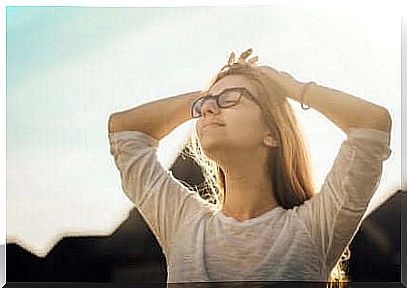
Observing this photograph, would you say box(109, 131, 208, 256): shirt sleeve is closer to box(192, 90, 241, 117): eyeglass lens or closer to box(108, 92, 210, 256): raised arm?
box(108, 92, 210, 256): raised arm

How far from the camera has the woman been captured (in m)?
4.37

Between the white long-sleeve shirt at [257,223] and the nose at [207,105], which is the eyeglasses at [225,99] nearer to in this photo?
the nose at [207,105]

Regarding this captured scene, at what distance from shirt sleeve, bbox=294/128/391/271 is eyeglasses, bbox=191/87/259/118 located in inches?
21.1

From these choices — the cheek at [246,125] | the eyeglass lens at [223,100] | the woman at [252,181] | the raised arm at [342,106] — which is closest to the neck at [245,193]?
the woman at [252,181]

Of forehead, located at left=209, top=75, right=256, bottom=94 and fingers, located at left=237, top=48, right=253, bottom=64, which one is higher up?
fingers, located at left=237, top=48, right=253, bottom=64

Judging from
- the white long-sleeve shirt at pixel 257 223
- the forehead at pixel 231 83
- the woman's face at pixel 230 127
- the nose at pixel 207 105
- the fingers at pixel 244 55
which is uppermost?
the fingers at pixel 244 55

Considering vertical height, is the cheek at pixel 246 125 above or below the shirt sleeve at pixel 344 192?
above

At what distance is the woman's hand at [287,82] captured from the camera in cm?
441

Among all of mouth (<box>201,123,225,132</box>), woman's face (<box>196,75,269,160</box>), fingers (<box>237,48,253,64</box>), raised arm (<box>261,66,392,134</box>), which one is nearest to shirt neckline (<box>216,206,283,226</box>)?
woman's face (<box>196,75,269,160</box>)

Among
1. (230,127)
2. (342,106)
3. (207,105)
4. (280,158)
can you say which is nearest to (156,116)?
(207,105)

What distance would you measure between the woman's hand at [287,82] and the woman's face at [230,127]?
0.17 metres

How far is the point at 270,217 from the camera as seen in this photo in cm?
438

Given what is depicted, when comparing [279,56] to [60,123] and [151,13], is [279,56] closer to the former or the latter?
[151,13]

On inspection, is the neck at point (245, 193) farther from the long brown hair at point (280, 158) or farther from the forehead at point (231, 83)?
the forehead at point (231, 83)
